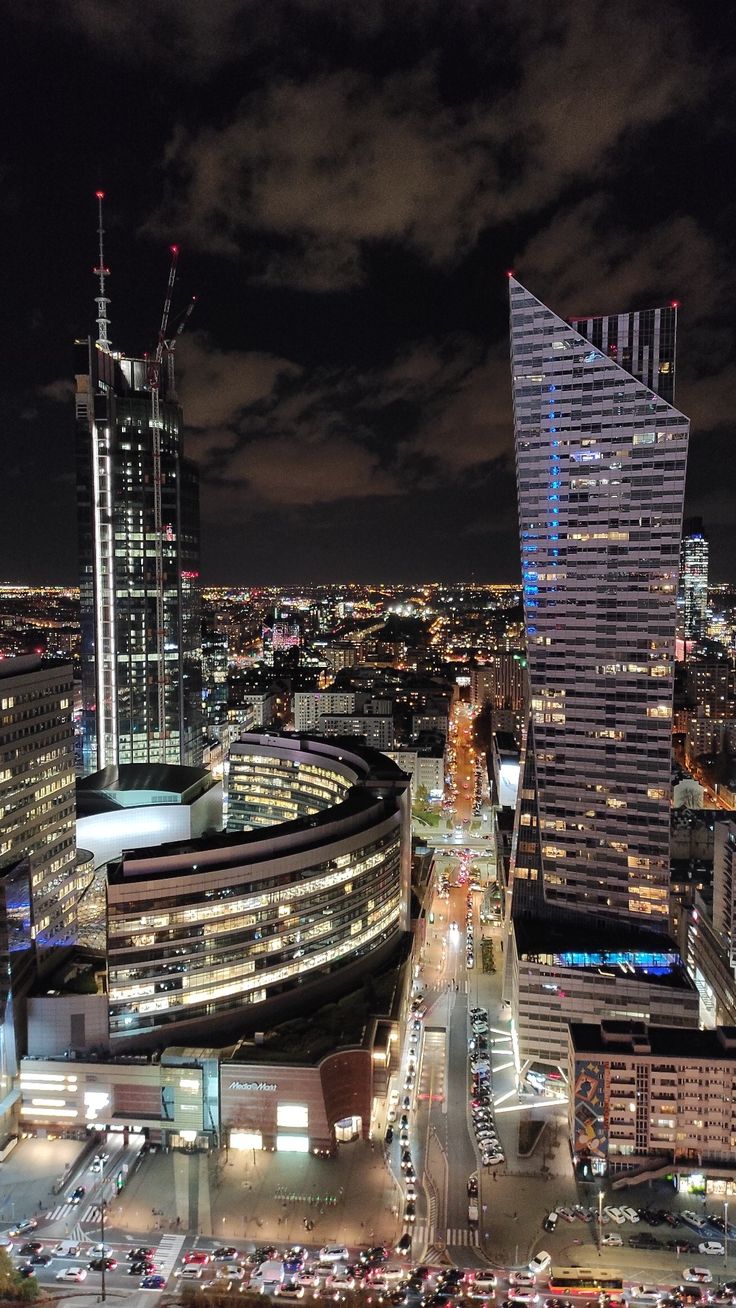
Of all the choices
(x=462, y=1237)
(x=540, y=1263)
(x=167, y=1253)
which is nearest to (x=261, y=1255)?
(x=167, y=1253)

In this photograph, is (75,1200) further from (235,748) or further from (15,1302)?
(235,748)

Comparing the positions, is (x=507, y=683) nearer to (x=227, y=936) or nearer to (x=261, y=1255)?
(x=227, y=936)

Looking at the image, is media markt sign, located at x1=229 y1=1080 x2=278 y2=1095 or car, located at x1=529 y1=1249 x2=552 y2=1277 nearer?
car, located at x1=529 y1=1249 x2=552 y2=1277

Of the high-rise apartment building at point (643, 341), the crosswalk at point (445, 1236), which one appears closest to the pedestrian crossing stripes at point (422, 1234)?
the crosswalk at point (445, 1236)

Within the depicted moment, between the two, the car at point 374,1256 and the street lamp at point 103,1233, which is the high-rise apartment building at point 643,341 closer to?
the car at point 374,1256

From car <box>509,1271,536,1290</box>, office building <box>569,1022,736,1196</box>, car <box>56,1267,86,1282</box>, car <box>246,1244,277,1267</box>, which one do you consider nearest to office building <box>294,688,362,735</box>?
office building <box>569,1022,736,1196</box>

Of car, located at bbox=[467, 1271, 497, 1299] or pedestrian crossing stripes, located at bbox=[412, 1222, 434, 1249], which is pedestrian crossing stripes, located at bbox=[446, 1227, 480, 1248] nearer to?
pedestrian crossing stripes, located at bbox=[412, 1222, 434, 1249]

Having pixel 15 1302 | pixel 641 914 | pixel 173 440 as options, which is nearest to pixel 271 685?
pixel 173 440
